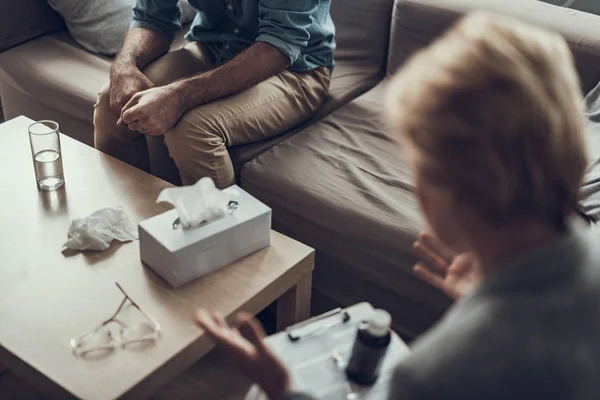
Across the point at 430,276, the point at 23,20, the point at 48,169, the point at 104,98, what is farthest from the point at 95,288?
the point at 23,20

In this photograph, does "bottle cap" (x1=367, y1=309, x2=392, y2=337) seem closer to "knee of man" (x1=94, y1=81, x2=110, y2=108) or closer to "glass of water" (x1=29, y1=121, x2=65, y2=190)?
"glass of water" (x1=29, y1=121, x2=65, y2=190)

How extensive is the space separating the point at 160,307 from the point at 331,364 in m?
0.34

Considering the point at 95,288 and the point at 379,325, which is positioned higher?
the point at 379,325

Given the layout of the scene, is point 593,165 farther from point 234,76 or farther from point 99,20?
point 99,20

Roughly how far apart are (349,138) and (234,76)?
354mm

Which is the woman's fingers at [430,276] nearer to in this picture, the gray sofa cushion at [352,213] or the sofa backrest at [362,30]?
the gray sofa cushion at [352,213]

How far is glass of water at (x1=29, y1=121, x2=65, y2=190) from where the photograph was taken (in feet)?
5.00

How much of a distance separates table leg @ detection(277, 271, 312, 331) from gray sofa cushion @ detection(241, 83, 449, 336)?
168 millimetres

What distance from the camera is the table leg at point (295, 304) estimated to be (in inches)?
56.9

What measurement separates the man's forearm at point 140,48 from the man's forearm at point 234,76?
0.25 m

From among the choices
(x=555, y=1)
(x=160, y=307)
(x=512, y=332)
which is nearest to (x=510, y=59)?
(x=512, y=332)

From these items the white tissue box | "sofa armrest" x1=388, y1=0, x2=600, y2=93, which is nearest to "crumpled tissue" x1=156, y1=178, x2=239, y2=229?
the white tissue box

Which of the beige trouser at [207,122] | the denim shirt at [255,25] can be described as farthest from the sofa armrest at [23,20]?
the beige trouser at [207,122]

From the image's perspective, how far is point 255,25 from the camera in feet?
6.22
